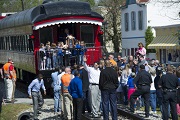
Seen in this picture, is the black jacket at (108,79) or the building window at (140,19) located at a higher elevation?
the building window at (140,19)

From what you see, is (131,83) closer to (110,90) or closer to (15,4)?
(110,90)

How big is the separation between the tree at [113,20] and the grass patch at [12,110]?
102ft

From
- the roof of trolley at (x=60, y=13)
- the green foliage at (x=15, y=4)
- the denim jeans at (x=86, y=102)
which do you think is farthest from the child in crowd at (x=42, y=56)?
the green foliage at (x=15, y=4)

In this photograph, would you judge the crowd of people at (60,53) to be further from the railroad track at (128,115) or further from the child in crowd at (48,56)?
the railroad track at (128,115)

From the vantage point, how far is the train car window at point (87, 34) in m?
23.3

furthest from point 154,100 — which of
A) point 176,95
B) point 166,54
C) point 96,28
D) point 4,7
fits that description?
point 4,7

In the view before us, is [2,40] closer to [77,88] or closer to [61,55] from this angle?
[61,55]

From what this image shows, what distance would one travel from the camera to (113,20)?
52.6 metres

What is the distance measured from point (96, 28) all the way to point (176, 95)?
9027 mm

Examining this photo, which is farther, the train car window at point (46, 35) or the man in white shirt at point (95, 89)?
the train car window at point (46, 35)

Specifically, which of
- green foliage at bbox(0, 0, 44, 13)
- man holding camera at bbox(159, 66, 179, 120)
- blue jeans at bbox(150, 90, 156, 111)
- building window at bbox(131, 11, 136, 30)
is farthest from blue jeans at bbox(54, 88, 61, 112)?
green foliage at bbox(0, 0, 44, 13)

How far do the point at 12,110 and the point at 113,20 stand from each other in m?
33.0

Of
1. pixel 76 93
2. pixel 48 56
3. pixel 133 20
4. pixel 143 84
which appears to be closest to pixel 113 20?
pixel 133 20

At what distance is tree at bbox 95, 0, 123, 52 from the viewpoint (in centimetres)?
5170
